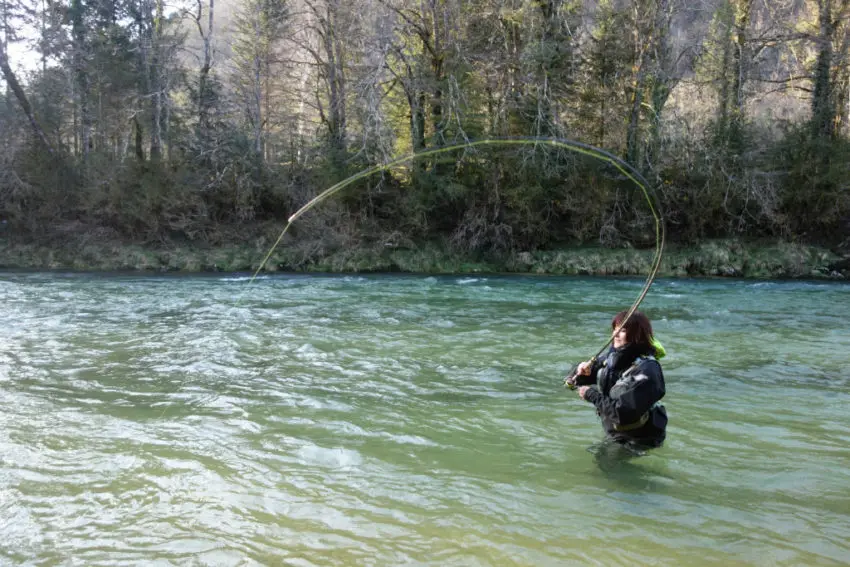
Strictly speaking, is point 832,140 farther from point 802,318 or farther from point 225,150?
point 225,150

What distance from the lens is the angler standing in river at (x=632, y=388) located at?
4512 millimetres

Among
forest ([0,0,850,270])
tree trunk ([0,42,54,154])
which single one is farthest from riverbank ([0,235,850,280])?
tree trunk ([0,42,54,154])

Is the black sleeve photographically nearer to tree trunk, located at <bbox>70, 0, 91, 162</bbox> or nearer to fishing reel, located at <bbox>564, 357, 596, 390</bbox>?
fishing reel, located at <bbox>564, 357, 596, 390</bbox>

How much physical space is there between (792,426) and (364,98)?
18031 millimetres

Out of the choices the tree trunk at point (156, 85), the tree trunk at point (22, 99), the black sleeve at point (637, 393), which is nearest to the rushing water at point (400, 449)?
the black sleeve at point (637, 393)

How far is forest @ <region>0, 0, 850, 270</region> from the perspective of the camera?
22.6 meters

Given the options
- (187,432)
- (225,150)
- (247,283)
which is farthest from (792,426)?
(225,150)

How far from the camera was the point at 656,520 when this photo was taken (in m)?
4.18

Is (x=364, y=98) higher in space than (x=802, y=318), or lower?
higher

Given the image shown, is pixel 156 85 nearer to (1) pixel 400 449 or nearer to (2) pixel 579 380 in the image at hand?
(1) pixel 400 449

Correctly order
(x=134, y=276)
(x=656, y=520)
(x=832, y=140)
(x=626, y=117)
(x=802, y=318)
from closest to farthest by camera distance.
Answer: (x=656, y=520) < (x=802, y=318) < (x=134, y=276) < (x=832, y=140) < (x=626, y=117)

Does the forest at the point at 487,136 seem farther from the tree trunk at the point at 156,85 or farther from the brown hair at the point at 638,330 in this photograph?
the brown hair at the point at 638,330

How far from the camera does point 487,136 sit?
901 inches

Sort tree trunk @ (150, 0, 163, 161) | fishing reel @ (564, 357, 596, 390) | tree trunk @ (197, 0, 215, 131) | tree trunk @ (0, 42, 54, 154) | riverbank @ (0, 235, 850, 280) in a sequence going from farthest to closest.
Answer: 1. tree trunk @ (197, 0, 215, 131)
2. tree trunk @ (150, 0, 163, 161)
3. tree trunk @ (0, 42, 54, 154)
4. riverbank @ (0, 235, 850, 280)
5. fishing reel @ (564, 357, 596, 390)
